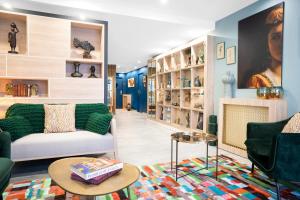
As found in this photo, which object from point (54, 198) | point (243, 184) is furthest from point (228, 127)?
point (54, 198)

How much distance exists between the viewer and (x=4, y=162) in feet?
5.29

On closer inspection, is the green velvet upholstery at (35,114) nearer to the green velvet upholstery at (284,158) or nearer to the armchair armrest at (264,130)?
the armchair armrest at (264,130)

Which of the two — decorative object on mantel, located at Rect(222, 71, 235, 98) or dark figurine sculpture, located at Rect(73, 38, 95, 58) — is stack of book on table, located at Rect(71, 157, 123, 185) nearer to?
dark figurine sculpture, located at Rect(73, 38, 95, 58)

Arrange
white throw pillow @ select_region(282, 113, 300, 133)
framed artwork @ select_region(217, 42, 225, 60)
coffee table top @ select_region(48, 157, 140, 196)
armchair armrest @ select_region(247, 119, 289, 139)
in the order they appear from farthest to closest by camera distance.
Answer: framed artwork @ select_region(217, 42, 225, 60), armchair armrest @ select_region(247, 119, 289, 139), white throw pillow @ select_region(282, 113, 300, 133), coffee table top @ select_region(48, 157, 140, 196)

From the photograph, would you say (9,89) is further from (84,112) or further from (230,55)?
(230,55)

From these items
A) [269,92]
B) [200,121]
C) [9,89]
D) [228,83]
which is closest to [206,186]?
[269,92]

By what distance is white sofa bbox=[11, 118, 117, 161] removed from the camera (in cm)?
238

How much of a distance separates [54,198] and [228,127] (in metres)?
3.01

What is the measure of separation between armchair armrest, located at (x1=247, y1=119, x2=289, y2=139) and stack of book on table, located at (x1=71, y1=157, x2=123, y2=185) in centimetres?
184

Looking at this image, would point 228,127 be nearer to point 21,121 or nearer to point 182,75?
point 182,75

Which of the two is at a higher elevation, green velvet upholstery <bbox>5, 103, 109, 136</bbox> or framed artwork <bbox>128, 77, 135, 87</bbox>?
framed artwork <bbox>128, 77, 135, 87</bbox>

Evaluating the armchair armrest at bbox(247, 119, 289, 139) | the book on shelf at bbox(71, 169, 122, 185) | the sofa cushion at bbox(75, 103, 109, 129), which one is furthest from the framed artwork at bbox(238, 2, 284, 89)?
the book on shelf at bbox(71, 169, 122, 185)

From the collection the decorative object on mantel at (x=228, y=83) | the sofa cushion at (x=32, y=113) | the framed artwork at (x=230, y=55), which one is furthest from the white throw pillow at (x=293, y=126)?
the sofa cushion at (x=32, y=113)

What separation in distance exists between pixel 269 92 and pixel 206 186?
1762 millimetres
